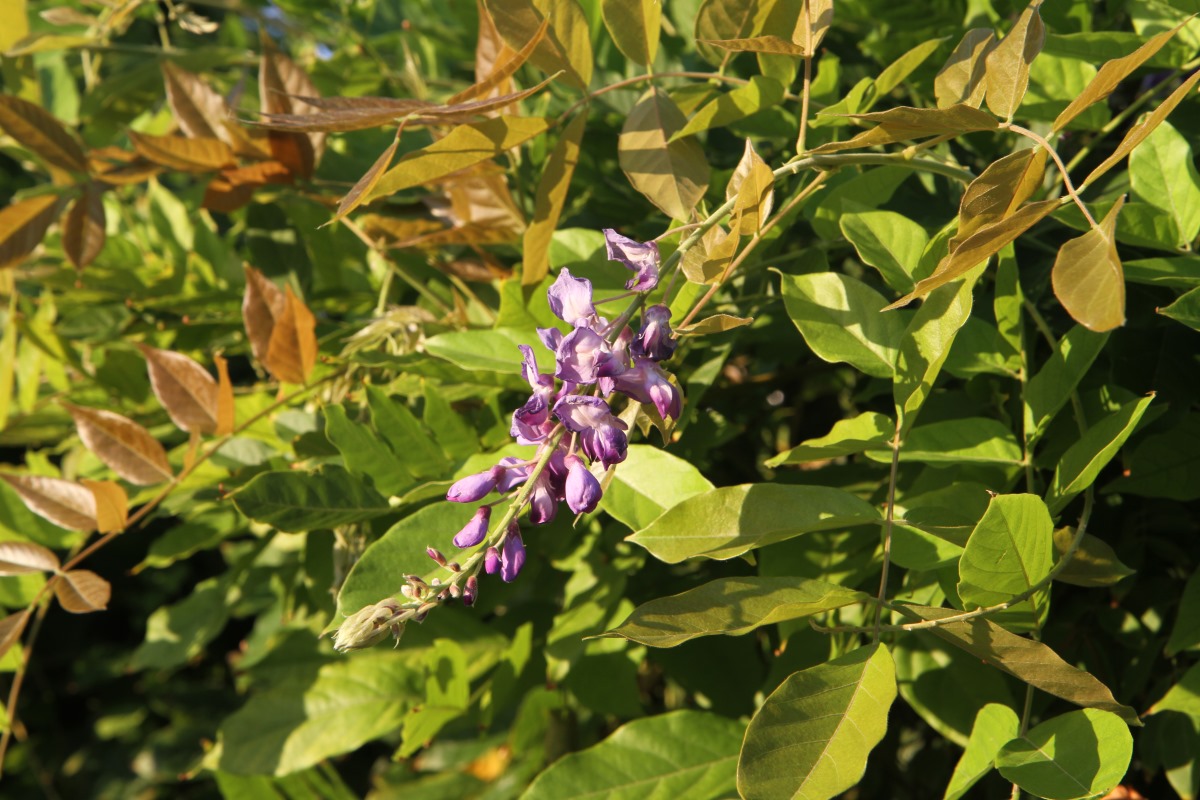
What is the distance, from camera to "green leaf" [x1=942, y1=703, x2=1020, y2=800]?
63 centimetres

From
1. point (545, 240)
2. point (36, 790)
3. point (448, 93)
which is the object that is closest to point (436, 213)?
point (545, 240)

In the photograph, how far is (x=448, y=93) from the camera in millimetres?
1325

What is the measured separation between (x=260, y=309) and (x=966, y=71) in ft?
2.06

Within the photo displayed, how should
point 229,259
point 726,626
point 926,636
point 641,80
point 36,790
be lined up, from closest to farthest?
point 726,626
point 641,80
point 926,636
point 229,259
point 36,790

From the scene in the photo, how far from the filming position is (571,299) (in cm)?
55

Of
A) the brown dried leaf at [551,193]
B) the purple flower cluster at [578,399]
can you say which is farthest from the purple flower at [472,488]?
the brown dried leaf at [551,193]

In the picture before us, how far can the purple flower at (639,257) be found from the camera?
0.55 metres

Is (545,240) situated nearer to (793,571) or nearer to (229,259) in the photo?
(793,571)

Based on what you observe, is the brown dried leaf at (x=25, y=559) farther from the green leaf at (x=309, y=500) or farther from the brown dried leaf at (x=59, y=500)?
the green leaf at (x=309, y=500)

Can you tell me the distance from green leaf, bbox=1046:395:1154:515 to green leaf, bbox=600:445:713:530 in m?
0.22

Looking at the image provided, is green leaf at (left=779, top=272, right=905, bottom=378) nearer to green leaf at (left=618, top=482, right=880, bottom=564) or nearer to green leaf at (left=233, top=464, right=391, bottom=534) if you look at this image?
green leaf at (left=618, top=482, right=880, bottom=564)

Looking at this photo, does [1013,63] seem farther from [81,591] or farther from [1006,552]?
[81,591]

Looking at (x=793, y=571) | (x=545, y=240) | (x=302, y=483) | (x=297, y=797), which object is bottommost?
(x=297, y=797)

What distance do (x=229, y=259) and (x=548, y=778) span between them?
80cm
